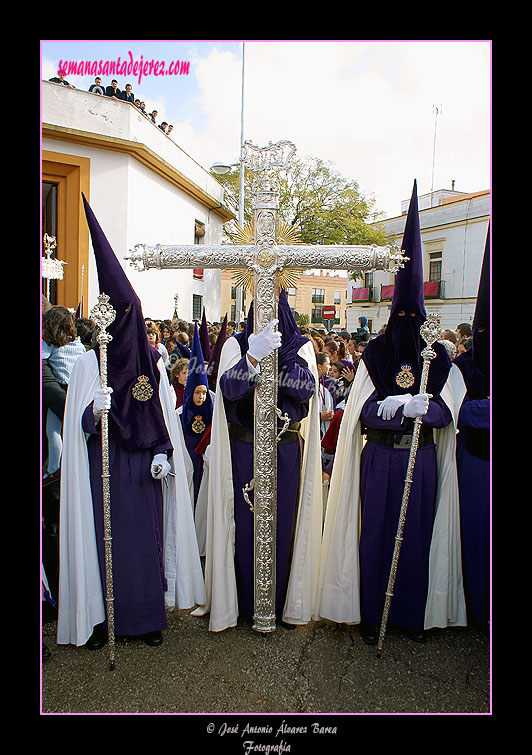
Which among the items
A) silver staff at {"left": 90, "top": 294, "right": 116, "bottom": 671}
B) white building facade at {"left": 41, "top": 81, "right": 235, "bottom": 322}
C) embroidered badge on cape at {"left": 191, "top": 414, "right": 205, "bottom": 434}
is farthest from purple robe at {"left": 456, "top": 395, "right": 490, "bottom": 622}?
white building facade at {"left": 41, "top": 81, "right": 235, "bottom": 322}

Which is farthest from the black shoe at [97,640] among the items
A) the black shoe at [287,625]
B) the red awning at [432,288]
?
the red awning at [432,288]

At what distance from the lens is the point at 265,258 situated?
3.12 m

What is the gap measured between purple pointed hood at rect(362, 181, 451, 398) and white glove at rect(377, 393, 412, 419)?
0.44ft

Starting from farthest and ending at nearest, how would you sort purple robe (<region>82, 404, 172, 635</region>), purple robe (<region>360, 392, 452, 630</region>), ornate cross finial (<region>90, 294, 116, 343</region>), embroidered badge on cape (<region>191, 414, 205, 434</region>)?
embroidered badge on cape (<region>191, 414, 205, 434</region>), purple robe (<region>360, 392, 452, 630</region>), purple robe (<region>82, 404, 172, 635</region>), ornate cross finial (<region>90, 294, 116, 343</region>)

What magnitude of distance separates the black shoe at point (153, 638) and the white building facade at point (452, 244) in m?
20.5

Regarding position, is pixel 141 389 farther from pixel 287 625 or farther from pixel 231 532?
pixel 287 625

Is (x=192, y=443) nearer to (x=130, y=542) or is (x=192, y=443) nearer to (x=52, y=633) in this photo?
(x=130, y=542)

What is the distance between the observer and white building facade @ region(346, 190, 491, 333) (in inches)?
884

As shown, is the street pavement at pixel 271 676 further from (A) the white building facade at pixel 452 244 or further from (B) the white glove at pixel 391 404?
(A) the white building facade at pixel 452 244

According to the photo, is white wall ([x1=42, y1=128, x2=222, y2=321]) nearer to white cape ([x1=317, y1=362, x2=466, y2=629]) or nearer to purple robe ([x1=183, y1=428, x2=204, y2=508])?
purple robe ([x1=183, y1=428, x2=204, y2=508])

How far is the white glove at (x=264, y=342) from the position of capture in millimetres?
3094

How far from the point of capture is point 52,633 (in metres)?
3.43

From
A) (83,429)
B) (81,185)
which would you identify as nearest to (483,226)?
(81,185)
